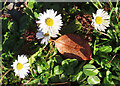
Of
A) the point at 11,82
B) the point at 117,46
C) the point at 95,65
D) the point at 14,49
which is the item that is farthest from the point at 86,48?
the point at 11,82

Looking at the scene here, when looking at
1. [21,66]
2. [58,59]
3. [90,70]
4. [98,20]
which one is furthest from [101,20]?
[21,66]

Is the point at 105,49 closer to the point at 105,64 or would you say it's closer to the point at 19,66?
the point at 105,64

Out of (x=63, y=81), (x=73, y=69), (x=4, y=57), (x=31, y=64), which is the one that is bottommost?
(x=63, y=81)

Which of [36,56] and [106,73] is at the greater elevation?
[36,56]

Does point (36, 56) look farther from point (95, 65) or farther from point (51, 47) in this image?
point (95, 65)

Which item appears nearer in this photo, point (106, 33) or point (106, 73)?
point (106, 73)

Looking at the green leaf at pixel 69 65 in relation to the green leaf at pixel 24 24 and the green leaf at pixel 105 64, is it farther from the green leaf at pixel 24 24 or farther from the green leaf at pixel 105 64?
the green leaf at pixel 24 24
